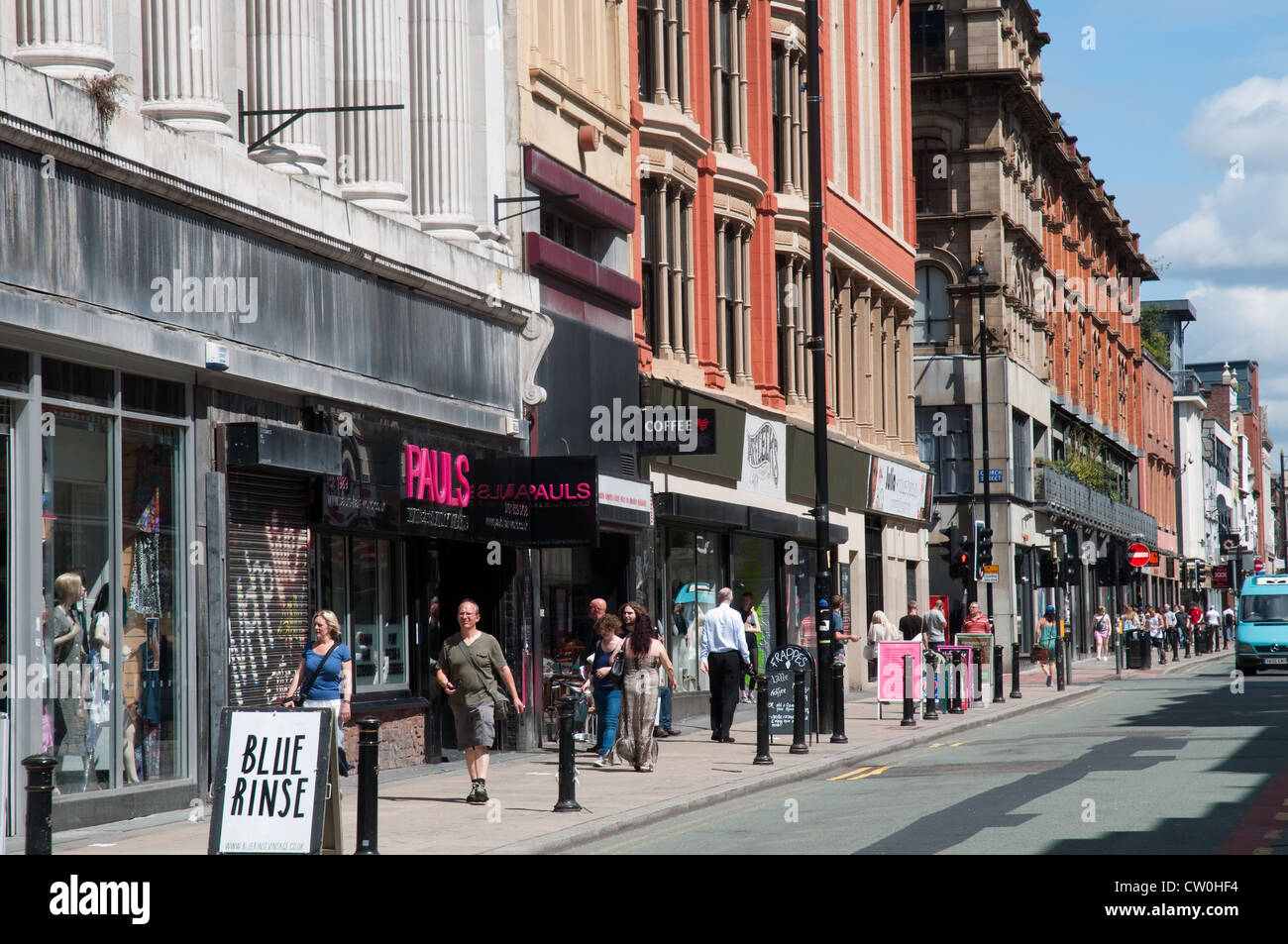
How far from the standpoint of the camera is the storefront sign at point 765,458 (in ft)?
108

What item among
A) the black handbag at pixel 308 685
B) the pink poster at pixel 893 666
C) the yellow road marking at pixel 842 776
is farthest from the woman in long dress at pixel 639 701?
the pink poster at pixel 893 666

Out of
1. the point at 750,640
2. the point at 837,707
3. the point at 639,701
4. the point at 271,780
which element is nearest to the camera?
the point at 271,780

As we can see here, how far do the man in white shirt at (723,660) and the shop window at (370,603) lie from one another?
451cm

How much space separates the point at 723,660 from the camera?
24.0 m

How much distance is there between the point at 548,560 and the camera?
25156 millimetres

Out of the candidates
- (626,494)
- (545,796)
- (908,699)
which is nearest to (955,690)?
(908,699)

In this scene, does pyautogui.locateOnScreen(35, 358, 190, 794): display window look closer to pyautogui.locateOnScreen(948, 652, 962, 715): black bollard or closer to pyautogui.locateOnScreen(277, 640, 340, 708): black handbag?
pyautogui.locateOnScreen(277, 640, 340, 708): black handbag

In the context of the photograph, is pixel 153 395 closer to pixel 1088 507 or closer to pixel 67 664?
pixel 67 664

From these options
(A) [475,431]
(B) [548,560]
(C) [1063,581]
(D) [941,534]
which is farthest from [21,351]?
(D) [941,534]

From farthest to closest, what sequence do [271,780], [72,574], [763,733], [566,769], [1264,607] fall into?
1. [1264,607]
2. [763,733]
3. [566,769]
4. [72,574]
5. [271,780]

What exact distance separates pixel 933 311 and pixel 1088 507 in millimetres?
15115

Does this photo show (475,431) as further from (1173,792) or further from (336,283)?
(1173,792)

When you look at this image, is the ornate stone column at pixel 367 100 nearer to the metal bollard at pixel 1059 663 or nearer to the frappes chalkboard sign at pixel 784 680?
the frappes chalkboard sign at pixel 784 680

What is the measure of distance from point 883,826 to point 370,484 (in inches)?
307
